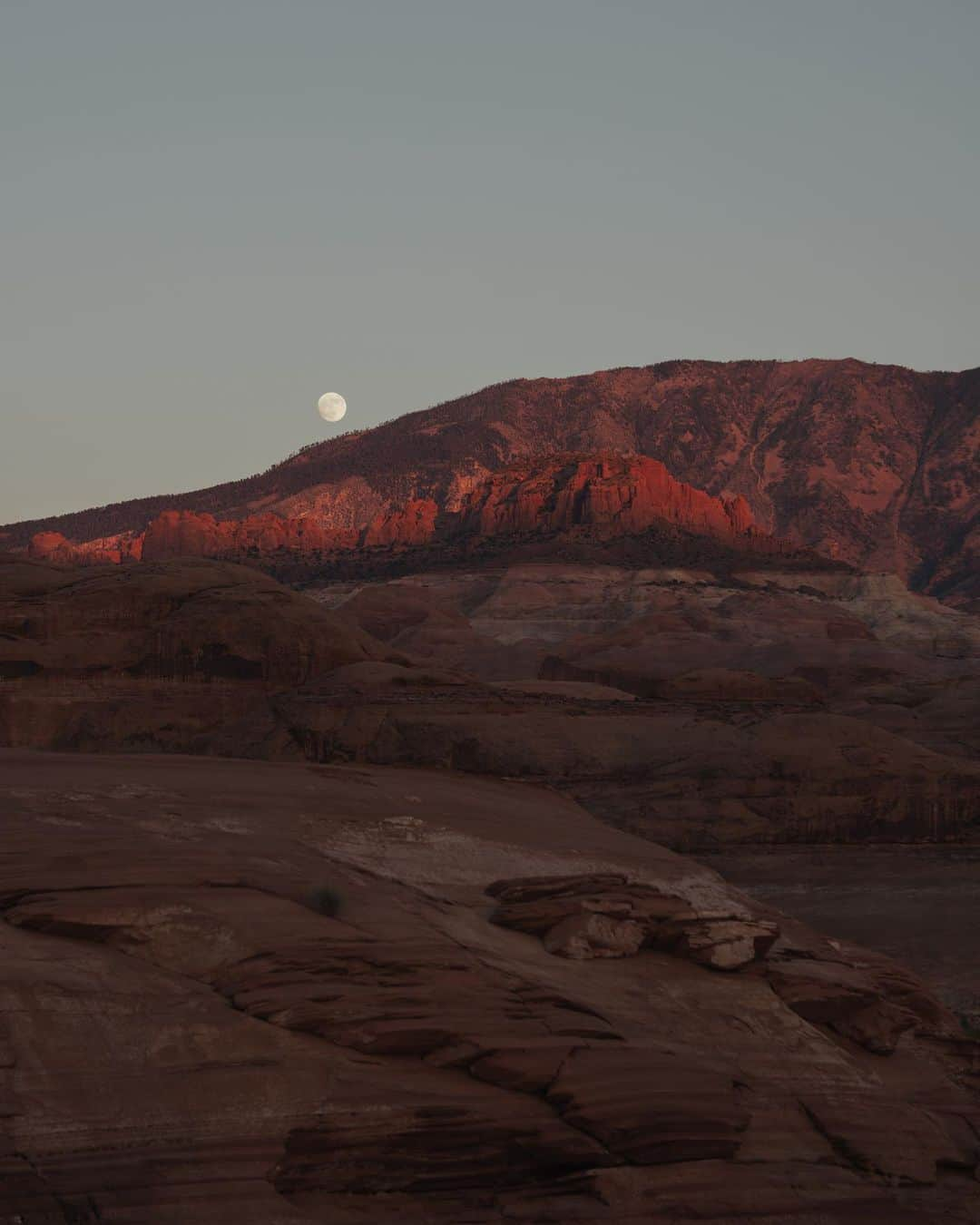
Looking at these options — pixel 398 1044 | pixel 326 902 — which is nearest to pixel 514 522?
pixel 326 902

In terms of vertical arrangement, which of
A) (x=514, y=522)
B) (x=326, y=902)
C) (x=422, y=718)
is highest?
(x=514, y=522)

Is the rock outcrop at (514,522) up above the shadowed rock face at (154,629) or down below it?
above

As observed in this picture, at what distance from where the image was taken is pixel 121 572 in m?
40.7

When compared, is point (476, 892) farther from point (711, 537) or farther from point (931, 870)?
point (711, 537)

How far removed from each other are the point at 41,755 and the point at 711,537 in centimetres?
11782

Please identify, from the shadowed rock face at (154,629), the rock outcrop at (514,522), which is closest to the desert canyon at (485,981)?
the shadowed rock face at (154,629)

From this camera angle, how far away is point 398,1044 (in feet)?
43.8

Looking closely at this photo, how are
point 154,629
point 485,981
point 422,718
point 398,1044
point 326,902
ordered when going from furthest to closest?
1. point 154,629
2. point 422,718
3. point 326,902
4. point 485,981
5. point 398,1044

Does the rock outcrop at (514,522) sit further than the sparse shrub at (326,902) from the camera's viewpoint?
Yes

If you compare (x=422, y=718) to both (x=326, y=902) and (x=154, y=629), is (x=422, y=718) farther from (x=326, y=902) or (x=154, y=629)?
(x=326, y=902)

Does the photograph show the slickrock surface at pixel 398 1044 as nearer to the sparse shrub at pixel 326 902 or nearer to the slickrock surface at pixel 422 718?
the sparse shrub at pixel 326 902

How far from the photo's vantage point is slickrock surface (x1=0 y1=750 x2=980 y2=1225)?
11781 millimetres

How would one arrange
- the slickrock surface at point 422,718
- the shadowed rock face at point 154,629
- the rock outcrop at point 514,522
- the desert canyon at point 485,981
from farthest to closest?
the rock outcrop at point 514,522
the shadowed rock face at point 154,629
the slickrock surface at point 422,718
the desert canyon at point 485,981

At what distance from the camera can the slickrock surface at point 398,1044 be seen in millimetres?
11781
